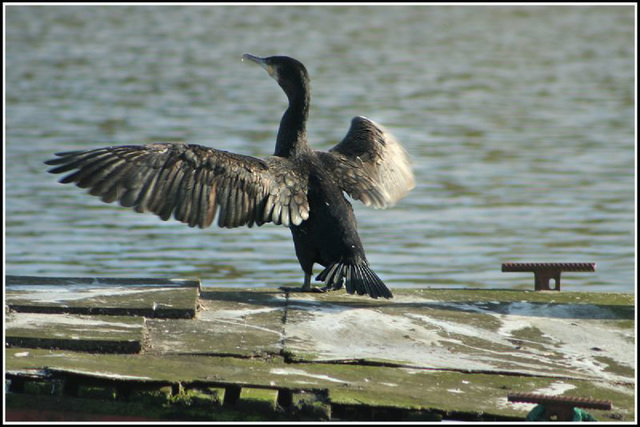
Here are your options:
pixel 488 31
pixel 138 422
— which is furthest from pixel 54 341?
pixel 488 31

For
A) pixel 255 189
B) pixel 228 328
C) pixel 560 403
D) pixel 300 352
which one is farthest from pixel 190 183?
pixel 560 403

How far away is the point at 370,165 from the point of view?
8031mm

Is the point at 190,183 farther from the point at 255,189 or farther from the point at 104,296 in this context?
the point at 104,296

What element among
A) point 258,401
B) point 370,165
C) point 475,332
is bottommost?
point 258,401

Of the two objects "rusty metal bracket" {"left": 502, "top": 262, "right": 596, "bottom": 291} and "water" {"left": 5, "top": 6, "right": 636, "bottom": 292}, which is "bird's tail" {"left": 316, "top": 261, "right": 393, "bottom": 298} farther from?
"water" {"left": 5, "top": 6, "right": 636, "bottom": 292}

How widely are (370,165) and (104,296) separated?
2.40m

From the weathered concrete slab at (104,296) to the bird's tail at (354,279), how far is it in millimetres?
770

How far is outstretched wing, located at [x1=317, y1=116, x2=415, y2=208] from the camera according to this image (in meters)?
7.52

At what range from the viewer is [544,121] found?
18562mm

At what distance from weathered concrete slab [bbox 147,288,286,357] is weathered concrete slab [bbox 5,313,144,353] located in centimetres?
12

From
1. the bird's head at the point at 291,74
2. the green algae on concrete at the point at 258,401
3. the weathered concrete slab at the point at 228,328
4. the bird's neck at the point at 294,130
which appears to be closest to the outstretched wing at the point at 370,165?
the bird's neck at the point at 294,130

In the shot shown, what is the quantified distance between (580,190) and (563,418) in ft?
30.2

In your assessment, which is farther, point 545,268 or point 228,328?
point 545,268

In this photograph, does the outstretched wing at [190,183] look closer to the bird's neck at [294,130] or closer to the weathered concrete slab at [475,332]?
the bird's neck at [294,130]
